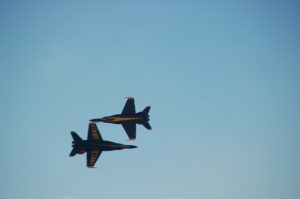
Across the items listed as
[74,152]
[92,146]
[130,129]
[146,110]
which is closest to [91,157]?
[92,146]

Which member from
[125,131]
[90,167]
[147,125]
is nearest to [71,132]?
[90,167]

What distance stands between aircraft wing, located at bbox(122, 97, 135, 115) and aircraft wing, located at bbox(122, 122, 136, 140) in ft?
9.77

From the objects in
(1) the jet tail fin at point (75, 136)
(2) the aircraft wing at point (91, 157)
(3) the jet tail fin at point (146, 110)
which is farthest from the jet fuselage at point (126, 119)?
(2) the aircraft wing at point (91, 157)

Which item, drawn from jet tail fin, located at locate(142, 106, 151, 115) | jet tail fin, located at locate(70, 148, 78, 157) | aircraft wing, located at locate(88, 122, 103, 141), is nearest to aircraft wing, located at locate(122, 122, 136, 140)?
jet tail fin, located at locate(142, 106, 151, 115)

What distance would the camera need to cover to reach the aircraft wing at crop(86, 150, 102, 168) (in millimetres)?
51188

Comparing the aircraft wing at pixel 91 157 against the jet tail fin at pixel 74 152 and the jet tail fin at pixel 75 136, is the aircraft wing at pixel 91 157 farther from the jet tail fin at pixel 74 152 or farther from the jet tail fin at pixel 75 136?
the jet tail fin at pixel 75 136

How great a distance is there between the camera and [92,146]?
51.3 metres

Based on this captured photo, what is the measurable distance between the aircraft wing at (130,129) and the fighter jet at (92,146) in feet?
20.9

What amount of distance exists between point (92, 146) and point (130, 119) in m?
12.4

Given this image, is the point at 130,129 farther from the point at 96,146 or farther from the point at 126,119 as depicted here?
the point at 96,146

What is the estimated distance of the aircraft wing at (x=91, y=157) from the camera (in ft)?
168

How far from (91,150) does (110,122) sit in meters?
11.2

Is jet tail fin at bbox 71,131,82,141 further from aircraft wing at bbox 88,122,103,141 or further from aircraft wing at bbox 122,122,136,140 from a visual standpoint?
aircraft wing at bbox 122,122,136,140

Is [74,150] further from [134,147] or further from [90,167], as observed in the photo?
[134,147]
